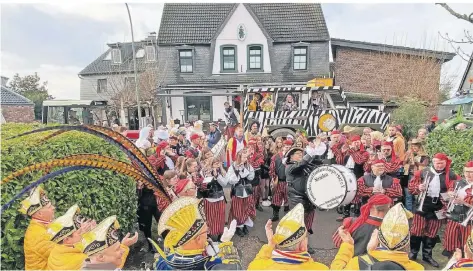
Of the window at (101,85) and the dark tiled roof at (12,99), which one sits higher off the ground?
the window at (101,85)

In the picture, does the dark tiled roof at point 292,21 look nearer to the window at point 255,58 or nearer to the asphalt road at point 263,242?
the window at point 255,58

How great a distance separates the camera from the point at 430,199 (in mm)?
4578

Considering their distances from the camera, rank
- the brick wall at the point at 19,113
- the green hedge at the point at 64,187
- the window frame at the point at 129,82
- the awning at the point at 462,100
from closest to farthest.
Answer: the green hedge at the point at 64,187, the awning at the point at 462,100, the brick wall at the point at 19,113, the window frame at the point at 129,82

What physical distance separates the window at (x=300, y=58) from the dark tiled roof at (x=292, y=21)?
64 centimetres

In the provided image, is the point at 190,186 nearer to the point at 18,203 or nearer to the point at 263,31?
the point at 18,203

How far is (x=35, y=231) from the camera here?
3035 millimetres

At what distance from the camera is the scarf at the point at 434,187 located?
450 cm

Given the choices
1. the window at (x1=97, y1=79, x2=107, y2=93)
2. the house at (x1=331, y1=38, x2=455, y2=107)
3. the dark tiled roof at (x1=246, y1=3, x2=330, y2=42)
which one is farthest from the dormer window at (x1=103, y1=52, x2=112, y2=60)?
the house at (x1=331, y1=38, x2=455, y2=107)

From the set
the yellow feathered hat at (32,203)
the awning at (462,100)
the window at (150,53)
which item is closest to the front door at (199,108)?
the window at (150,53)

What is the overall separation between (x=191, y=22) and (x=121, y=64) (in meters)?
9.47

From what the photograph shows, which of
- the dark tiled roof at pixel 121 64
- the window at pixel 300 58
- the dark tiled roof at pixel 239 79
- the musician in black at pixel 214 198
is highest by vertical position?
the dark tiled roof at pixel 121 64

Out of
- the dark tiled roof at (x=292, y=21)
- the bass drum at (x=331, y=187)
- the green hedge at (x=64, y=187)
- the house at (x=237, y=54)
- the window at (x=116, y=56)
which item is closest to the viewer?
the green hedge at (x=64, y=187)

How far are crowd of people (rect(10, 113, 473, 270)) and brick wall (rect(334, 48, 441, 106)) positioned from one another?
12216 millimetres

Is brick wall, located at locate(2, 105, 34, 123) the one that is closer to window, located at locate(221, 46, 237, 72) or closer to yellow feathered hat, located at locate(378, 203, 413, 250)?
window, located at locate(221, 46, 237, 72)
